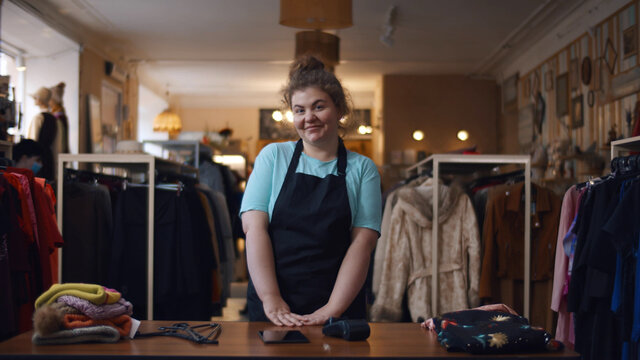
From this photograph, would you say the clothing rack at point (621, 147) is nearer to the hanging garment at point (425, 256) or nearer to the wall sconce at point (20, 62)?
the hanging garment at point (425, 256)

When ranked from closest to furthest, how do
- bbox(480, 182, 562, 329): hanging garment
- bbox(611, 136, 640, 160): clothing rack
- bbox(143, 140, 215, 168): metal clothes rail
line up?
1. bbox(611, 136, 640, 160): clothing rack
2. bbox(480, 182, 562, 329): hanging garment
3. bbox(143, 140, 215, 168): metal clothes rail

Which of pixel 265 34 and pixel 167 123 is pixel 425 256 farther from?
pixel 167 123

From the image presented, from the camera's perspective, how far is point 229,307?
6.87 m

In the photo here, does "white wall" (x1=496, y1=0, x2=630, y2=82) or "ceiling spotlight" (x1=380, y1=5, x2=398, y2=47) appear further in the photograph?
"ceiling spotlight" (x1=380, y1=5, x2=398, y2=47)

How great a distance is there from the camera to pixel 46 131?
6305 mm

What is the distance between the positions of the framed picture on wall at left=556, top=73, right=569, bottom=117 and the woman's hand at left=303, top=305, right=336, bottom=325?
6161 mm

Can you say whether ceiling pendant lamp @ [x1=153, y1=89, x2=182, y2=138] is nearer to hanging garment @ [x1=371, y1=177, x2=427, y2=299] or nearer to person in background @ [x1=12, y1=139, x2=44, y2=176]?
person in background @ [x1=12, y1=139, x2=44, y2=176]

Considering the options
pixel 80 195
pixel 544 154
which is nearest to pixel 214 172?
pixel 80 195

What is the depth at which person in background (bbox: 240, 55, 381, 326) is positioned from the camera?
1888 mm

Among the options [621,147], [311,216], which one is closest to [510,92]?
[621,147]

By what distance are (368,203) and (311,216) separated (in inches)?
7.4

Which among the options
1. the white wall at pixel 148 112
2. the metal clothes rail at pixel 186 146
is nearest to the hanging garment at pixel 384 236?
the metal clothes rail at pixel 186 146

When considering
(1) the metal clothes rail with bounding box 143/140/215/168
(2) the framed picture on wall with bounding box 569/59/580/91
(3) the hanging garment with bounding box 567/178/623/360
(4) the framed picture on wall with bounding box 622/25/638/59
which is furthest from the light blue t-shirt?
(2) the framed picture on wall with bounding box 569/59/580/91

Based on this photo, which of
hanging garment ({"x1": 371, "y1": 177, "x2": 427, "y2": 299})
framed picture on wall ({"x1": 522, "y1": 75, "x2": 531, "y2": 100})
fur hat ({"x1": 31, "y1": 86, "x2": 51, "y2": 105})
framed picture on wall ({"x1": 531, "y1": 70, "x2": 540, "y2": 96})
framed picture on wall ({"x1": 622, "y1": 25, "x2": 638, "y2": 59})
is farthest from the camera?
framed picture on wall ({"x1": 522, "y1": 75, "x2": 531, "y2": 100})
